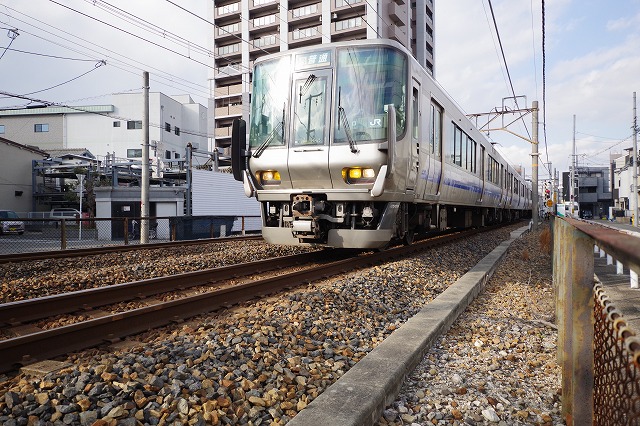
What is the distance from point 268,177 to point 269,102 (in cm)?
135

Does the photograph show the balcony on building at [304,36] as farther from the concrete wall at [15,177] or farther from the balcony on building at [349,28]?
the concrete wall at [15,177]

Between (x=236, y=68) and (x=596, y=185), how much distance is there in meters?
64.7

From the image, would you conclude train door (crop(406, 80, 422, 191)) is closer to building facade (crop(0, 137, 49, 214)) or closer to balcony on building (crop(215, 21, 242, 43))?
building facade (crop(0, 137, 49, 214))

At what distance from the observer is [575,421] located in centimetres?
231

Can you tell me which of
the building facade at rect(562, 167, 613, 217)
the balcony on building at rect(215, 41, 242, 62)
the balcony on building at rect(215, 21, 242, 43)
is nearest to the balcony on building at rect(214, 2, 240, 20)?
the balcony on building at rect(215, 21, 242, 43)

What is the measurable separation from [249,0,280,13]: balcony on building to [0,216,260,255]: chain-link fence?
32.5 metres

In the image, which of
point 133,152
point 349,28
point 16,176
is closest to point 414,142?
point 349,28

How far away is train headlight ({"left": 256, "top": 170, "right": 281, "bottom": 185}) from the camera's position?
809cm

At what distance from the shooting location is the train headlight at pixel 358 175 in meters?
7.26

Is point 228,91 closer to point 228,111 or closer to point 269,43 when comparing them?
point 228,111

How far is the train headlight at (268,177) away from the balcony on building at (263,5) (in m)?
42.8

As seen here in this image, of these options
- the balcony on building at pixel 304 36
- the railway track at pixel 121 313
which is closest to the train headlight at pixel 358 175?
A: the railway track at pixel 121 313

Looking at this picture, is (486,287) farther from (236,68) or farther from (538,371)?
(236,68)

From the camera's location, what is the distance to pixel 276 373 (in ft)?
9.96
